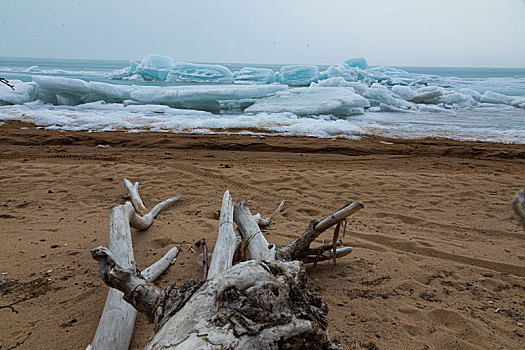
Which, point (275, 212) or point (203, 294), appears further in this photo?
point (275, 212)

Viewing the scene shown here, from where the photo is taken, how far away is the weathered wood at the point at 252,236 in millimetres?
2754

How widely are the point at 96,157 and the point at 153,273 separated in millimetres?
5060

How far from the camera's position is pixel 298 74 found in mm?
25281

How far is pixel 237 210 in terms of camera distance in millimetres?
3299

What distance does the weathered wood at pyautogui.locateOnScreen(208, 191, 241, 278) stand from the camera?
7.97 ft

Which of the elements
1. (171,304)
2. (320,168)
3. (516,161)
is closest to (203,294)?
(171,304)

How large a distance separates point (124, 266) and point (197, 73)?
87.5 ft

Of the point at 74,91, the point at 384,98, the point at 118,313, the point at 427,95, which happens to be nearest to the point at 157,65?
the point at 74,91

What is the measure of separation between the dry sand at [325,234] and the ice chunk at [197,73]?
20137mm

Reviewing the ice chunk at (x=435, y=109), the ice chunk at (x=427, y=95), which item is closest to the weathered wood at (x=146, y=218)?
the ice chunk at (x=435, y=109)

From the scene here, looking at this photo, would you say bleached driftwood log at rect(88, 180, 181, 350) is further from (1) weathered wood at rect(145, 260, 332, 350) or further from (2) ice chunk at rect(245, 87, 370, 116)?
(2) ice chunk at rect(245, 87, 370, 116)

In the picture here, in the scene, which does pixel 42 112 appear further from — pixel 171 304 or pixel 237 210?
pixel 171 304

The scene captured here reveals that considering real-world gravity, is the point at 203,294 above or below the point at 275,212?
above

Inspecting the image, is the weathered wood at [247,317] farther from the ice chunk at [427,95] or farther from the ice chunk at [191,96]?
the ice chunk at [427,95]
